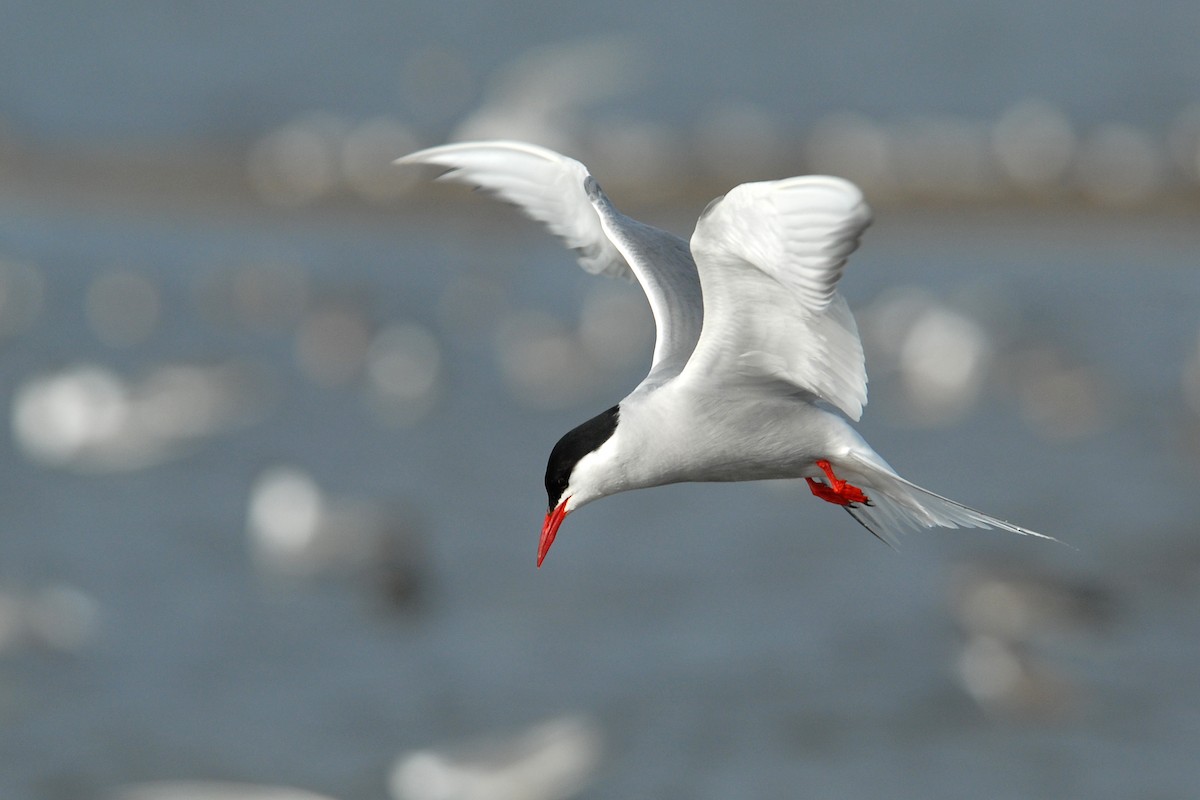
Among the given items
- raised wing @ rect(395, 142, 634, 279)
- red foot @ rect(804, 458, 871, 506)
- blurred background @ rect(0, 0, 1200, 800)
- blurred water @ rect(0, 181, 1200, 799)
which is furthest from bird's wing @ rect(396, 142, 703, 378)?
blurred water @ rect(0, 181, 1200, 799)

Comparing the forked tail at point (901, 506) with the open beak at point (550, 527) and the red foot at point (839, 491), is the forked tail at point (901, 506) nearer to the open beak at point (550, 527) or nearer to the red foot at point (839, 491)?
the red foot at point (839, 491)

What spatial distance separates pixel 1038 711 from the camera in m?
8.44

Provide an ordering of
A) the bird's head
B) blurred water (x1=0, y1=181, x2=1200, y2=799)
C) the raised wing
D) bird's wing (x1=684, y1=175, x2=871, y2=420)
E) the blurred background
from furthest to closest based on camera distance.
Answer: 1. the blurred background
2. blurred water (x1=0, y1=181, x2=1200, y2=799)
3. the raised wing
4. the bird's head
5. bird's wing (x1=684, y1=175, x2=871, y2=420)

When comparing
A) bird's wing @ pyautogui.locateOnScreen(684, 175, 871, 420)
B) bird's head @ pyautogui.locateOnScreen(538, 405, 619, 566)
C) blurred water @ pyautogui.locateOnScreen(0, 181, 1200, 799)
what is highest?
bird's wing @ pyautogui.locateOnScreen(684, 175, 871, 420)

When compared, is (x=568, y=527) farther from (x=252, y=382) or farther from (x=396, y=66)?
(x=396, y=66)

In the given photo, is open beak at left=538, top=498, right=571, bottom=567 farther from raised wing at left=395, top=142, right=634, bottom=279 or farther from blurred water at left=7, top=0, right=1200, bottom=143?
blurred water at left=7, top=0, right=1200, bottom=143

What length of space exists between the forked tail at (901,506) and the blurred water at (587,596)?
396cm

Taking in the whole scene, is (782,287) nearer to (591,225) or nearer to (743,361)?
(743,361)

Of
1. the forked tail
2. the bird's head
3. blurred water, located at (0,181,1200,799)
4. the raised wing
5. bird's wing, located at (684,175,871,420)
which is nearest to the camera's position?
bird's wing, located at (684,175,871,420)

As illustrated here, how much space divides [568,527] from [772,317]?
699cm

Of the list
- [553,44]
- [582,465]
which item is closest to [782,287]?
[582,465]

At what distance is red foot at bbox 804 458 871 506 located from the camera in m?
3.64

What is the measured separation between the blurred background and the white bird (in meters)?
3.22

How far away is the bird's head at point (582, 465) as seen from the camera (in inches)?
130
